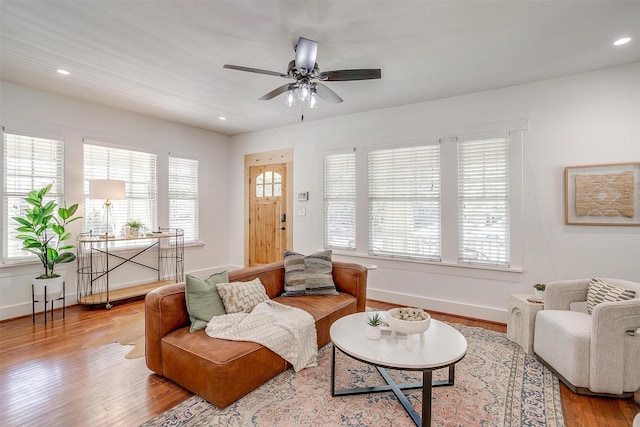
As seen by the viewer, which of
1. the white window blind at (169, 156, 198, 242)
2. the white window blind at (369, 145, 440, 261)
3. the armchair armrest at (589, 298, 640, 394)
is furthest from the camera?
the white window blind at (169, 156, 198, 242)

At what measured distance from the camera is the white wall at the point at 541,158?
121 inches

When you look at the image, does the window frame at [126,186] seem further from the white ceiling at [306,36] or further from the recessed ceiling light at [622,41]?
the recessed ceiling light at [622,41]

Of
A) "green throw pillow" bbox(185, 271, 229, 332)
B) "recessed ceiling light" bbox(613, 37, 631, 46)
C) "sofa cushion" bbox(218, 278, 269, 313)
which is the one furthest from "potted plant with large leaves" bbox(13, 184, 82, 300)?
"recessed ceiling light" bbox(613, 37, 631, 46)

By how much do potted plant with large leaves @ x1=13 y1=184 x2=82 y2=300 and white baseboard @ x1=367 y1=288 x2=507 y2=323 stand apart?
405 cm

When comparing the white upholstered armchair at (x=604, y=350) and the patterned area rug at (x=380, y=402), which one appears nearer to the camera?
the patterned area rug at (x=380, y=402)

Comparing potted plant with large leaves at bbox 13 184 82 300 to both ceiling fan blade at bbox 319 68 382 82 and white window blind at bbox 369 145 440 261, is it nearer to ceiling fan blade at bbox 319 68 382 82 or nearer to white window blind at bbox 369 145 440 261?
ceiling fan blade at bbox 319 68 382 82

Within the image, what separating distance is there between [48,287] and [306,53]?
397cm

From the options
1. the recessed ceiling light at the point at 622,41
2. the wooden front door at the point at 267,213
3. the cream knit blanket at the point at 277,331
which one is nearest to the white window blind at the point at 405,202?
the wooden front door at the point at 267,213

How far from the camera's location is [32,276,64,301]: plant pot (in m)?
3.58

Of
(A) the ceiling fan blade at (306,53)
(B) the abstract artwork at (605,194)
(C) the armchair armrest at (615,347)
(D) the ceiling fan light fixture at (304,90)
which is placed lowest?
(C) the armchair armrest at (615,347)

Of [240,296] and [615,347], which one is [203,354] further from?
[615,347]

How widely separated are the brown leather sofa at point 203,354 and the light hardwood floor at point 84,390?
18 centimetres

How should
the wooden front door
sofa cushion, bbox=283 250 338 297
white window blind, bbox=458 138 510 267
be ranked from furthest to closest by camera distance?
1. the wooden front door
2. white window blind, bbox=458 138 510 267
3. sofa cushion, bbox=283 250 338 297

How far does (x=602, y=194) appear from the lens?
3111 mm
